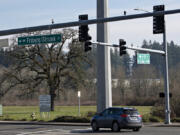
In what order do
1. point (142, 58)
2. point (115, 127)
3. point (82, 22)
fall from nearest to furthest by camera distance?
1. point (82, 22)
2. point (115, 127)
3. point (142, 58)

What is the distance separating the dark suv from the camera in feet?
96.1

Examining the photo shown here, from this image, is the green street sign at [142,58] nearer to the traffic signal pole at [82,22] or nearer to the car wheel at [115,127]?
the car wheel at [115,127]

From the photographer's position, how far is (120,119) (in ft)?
96.2

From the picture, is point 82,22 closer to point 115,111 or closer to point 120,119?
point 120,119

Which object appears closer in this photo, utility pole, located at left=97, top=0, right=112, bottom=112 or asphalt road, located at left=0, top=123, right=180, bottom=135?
asphalt road, located at left=0, top=123, right=180, bottom=135

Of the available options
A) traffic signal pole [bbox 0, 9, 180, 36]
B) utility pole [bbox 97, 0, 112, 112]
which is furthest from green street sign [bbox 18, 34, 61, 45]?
utility pole [bbox 97, 0, 112, 112]

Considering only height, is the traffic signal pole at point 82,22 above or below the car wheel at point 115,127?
above

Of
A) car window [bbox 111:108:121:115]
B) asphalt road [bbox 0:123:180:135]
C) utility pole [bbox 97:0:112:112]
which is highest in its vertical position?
utility pole [bbox 97:0:112:112]

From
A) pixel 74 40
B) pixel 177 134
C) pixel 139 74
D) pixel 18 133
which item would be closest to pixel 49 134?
pixel 18 133

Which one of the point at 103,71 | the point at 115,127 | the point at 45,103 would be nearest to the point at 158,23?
the point at 115,127

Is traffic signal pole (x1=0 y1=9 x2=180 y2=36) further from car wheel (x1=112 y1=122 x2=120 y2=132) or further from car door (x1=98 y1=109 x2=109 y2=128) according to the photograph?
car door (x1=98 y1=109 x2=109 y2=128)

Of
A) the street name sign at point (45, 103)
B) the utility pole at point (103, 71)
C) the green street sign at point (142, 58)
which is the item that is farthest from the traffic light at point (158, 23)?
the street name sign at point (45, 103)

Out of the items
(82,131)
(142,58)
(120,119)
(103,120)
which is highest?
(142,58)

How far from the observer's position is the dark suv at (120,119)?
2930 centimetres
